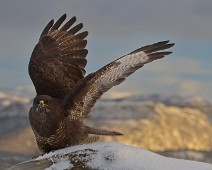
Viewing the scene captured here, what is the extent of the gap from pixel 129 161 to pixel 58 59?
4653 millimetres

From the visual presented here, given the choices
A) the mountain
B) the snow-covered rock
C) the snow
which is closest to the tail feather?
the snow-covered rock

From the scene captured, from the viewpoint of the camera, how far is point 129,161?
8352 millimetres

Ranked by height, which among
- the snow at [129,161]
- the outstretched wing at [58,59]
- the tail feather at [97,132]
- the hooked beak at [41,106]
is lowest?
the snow at [129,161]

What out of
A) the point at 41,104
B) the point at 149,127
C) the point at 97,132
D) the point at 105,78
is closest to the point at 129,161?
the point at 41,104

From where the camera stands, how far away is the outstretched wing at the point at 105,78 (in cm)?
1036

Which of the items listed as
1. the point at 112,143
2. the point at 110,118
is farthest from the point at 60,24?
the point at 110,118

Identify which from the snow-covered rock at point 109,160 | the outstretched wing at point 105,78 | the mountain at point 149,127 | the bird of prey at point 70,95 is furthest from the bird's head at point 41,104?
the mountain at point 149,127

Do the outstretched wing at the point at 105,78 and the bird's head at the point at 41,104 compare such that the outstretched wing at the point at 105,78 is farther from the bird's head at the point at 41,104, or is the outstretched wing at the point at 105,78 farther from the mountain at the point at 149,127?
the mountain at the point at 149,127

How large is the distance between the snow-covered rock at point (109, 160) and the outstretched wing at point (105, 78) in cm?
146

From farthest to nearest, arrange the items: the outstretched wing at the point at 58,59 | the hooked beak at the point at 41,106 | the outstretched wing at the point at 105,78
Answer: the outstretched wing at the point at 58,59 < the outstretched wing at the point at 105,78 < the hooked beak at the point at 41,106

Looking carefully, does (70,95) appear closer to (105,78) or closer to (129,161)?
(105,78)

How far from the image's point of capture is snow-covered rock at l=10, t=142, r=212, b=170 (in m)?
8.27

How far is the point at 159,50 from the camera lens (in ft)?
35.5

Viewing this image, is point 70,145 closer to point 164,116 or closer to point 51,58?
point 51,58
